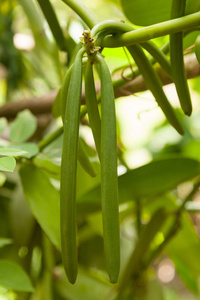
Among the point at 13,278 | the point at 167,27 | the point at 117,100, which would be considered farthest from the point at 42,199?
the point at 117,100

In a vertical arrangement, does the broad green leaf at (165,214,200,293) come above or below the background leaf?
below

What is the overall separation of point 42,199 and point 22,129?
0.11 m

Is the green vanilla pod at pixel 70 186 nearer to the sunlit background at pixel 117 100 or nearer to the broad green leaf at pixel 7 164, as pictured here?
the broad green leaf at pixel 7 164

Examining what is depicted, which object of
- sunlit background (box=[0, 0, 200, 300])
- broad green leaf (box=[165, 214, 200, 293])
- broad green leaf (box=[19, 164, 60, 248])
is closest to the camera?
broad green leaf (box=[19, 164, 60, 248])

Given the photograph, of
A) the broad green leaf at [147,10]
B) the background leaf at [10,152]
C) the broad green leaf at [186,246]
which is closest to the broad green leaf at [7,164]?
the background leaf at [10,152]

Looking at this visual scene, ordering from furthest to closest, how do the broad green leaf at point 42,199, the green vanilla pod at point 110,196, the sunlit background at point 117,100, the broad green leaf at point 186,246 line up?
1. the sunlit background at point 117,100
2. the broad green leaf at point 186,246
3. the broad green leaf at point 42,199
4. the green vanilla pod at point 110,196

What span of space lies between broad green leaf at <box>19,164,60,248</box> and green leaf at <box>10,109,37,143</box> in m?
0.06

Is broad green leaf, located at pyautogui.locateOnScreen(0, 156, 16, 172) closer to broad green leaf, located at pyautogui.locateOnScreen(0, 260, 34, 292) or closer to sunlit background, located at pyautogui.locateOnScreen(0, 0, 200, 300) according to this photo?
broad green leaf, located at pyautogui.locateOnScreen(0, 260, 34, 292)

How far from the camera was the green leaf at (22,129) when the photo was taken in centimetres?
37

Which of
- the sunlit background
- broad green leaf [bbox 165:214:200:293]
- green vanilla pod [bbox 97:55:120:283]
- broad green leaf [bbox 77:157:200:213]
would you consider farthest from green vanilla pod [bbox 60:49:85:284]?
the sunlit background

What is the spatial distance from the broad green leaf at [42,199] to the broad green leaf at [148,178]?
30 mm

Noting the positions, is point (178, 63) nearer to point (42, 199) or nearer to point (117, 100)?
point (42, 199)

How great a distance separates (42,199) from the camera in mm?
296

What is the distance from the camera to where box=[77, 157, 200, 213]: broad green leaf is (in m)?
0.32
